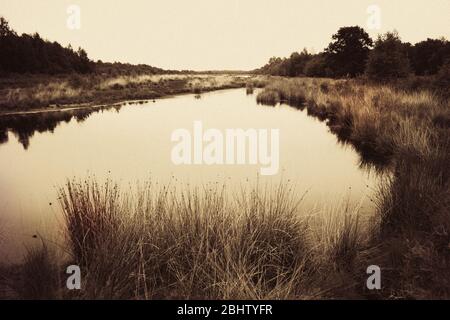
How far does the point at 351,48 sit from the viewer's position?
40.0 m

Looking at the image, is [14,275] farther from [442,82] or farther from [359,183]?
[442,82]

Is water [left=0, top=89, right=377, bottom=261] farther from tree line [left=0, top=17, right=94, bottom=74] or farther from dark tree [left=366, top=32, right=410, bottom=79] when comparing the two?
tree line [left=0, top=17, right=94, bottom=74]

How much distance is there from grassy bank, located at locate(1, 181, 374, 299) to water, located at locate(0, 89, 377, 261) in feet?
2.99

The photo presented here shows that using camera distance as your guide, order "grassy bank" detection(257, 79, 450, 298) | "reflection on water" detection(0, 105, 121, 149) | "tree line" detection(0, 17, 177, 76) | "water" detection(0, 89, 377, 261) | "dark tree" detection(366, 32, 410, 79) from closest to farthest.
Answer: "grassy bank" detection(257, 79, 450, 298), "water" detection(0, 89, 377, 261), "reflection on water" detection(0, 105, 121, 149), "dark tree" detection(366, 32, 410, 79), "tree line" detection(0, 17, 177, 76)

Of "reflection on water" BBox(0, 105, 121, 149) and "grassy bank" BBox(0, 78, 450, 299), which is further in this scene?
"reflection on water" BBox(0, 105, 121, 149)

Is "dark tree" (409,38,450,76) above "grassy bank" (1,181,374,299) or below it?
above

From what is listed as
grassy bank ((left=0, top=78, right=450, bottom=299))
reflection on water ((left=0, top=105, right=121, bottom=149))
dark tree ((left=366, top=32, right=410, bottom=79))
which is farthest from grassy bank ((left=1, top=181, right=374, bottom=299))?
dark tree ((left=366, top=32, right=410, bottom=79))

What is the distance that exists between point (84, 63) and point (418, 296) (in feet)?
179

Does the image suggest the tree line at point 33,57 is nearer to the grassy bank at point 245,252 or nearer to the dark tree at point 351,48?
the dark tree at point 351,48

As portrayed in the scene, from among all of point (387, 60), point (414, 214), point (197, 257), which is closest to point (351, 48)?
point (387, 60)

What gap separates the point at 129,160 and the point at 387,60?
614 inches

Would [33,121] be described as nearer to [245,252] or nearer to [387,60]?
[245,252]

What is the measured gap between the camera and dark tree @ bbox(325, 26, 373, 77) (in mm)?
39531

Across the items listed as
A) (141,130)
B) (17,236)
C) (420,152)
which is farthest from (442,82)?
(17,236)
